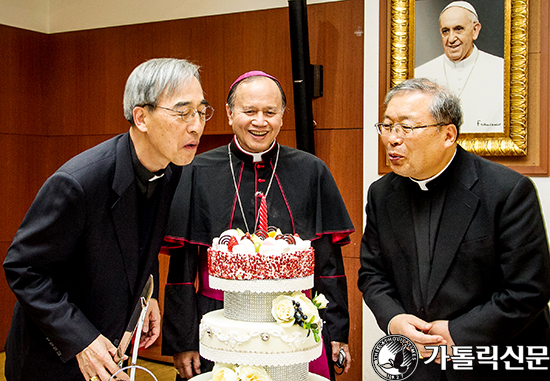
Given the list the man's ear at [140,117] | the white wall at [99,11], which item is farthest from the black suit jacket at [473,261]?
the white wall at [99,11]

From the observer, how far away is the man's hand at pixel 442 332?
82.7 inches

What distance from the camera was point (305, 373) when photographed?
6.34ft

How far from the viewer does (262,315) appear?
190 centimetres

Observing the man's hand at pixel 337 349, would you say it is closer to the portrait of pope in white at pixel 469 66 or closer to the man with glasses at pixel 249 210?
the man with glasses at pixel 249 210

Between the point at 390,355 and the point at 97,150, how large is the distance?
1359 mm

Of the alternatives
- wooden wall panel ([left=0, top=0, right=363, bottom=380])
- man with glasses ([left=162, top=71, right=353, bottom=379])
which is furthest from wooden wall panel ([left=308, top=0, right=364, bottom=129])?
Result: man with glasses ([left=162, top=71, right=353, bottom=379])

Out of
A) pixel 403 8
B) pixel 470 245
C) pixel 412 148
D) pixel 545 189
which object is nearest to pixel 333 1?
pixel 403 8

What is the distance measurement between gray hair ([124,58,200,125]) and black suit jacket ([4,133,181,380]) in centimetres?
19

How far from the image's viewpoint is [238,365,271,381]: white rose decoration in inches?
68.8

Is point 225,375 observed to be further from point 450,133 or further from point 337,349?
point 450,133

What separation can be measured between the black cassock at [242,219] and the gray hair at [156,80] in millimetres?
724

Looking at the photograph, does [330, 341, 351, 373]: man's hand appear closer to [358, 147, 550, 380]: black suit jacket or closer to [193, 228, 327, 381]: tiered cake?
[358, 147, 550, 380]: black suit jacket

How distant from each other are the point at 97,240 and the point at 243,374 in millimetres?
684

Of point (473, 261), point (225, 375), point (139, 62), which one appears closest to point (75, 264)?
Answer: point (225, 375)
